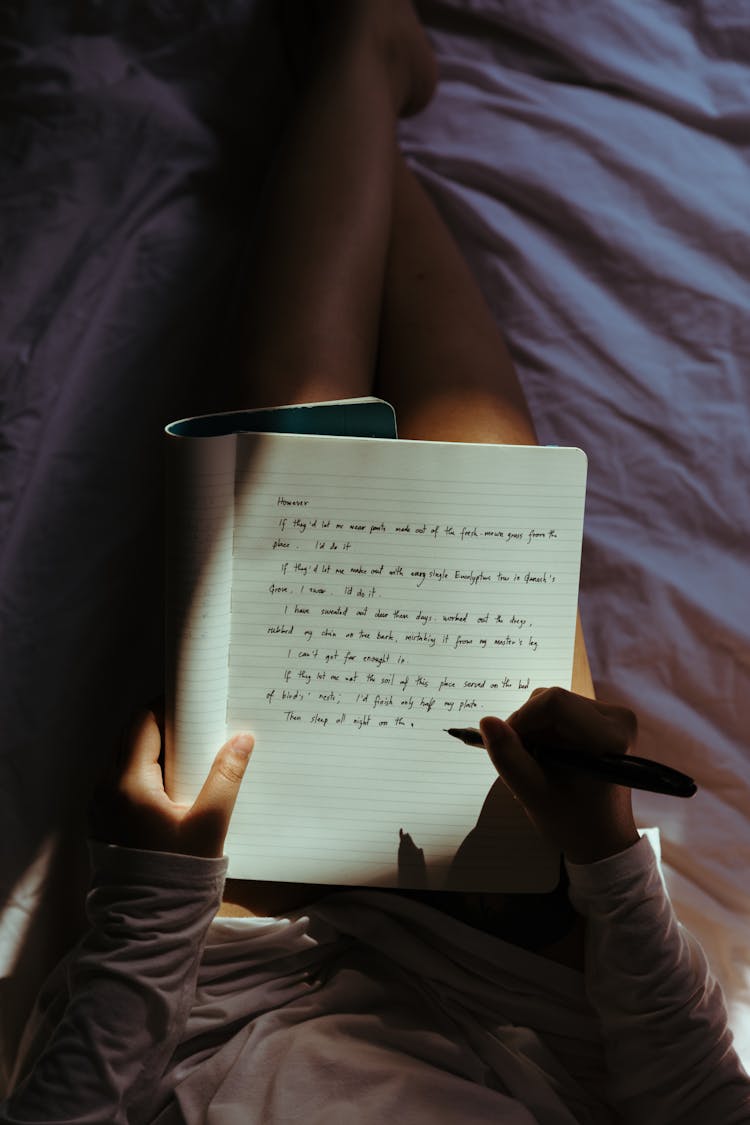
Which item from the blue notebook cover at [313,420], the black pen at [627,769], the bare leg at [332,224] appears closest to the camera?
the black pen at [627,769]

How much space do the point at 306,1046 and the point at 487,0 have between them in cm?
104

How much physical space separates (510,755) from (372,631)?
13 cm

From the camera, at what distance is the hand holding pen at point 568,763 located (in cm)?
61

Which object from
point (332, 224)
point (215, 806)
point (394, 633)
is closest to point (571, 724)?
point (394, 633)

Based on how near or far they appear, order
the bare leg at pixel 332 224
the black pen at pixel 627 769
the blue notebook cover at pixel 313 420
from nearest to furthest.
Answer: the black pen at pixel 627 769
the blue notebook cover at pixel 313 420
the bare leg at pixel 332 224

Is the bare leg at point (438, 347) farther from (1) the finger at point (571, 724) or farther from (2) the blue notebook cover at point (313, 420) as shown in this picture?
(1) the finger at point (571, 724)

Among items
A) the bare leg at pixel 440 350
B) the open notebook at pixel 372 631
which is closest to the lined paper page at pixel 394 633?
the open notebook at pixel 372 631

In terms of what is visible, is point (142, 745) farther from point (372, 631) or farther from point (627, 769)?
point (627, 769)

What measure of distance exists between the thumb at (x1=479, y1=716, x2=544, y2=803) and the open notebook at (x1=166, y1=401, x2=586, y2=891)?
0.06m

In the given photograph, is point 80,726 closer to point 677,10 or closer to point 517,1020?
point 517,1020

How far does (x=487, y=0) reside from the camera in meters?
1.02

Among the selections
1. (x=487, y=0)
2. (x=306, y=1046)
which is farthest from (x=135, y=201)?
(x=306, y=1046)

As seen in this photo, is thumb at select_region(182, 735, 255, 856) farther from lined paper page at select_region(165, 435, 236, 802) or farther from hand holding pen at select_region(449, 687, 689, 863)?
hand holding pen at select_region(449, 687, 689, 863)

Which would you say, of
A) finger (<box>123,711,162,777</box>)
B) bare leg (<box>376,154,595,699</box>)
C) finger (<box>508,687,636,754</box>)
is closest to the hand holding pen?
finger (<box>508,687,636,754</box>)
